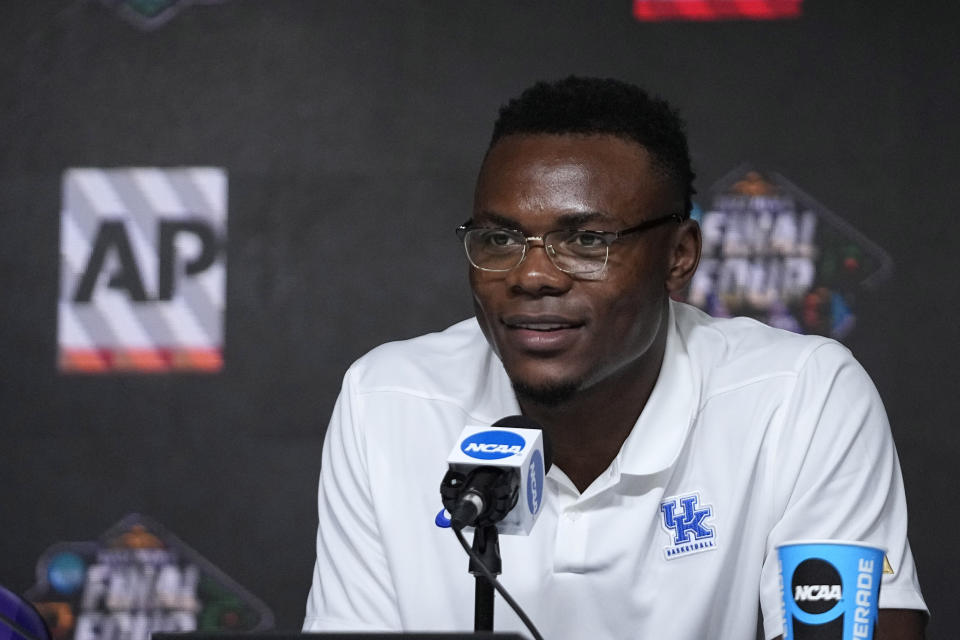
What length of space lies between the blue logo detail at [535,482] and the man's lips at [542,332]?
40 cm

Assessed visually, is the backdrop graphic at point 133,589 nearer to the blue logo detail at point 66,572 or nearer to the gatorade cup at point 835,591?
the blue logo detail at point 66,572

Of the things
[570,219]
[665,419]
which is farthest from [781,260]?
[570,219]

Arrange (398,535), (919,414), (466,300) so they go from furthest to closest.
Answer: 1. (466,300)
2. (919,414)
3. (398,535)

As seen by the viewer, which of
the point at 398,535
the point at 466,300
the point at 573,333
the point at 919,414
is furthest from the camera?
the point at 466,300

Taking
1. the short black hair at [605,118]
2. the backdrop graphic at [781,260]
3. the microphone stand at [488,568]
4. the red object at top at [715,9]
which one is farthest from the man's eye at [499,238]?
the red object at top at [715,9]

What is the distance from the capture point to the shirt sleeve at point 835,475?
4.63ft

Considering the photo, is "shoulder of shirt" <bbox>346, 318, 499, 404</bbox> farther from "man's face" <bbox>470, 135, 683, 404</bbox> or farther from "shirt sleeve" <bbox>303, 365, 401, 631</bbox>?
"man's face" <bbox>470, 135, 683, 404</bbox>

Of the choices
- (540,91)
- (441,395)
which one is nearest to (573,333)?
(441,395)

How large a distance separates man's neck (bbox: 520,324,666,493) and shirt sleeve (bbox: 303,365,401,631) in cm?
25

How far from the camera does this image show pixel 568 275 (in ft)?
4.78

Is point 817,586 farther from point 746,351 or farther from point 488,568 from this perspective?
point 746,351

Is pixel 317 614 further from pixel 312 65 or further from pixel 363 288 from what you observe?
pixel 312 65

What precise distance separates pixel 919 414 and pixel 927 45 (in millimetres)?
838

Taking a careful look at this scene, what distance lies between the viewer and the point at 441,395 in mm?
1652
